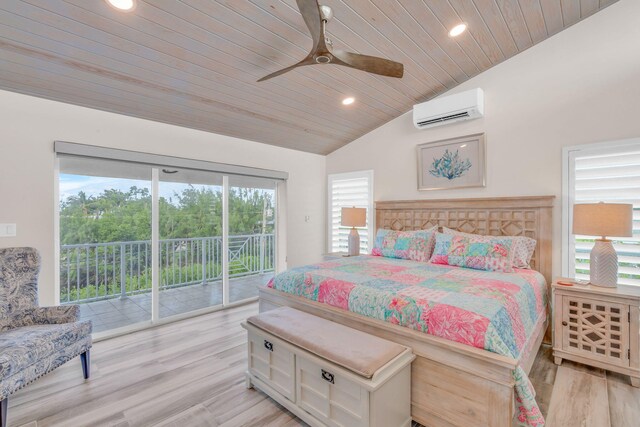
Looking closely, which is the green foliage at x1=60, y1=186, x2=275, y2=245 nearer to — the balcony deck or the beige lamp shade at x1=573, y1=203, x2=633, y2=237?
the balcony deck

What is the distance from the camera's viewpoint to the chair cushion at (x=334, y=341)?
5.56 ft

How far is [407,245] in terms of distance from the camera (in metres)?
3.73

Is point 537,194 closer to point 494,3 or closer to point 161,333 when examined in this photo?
point 494,3

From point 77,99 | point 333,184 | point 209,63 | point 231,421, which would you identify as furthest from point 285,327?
point 333,184

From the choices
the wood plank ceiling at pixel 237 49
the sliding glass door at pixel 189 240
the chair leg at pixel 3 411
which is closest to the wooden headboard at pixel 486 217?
the wood plank ceiling at pixel 237 49

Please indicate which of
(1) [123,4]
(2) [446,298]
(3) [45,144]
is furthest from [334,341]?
(3) [45,144]

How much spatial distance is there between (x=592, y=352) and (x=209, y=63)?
163 inches

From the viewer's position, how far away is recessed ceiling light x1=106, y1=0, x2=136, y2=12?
6.52 ft

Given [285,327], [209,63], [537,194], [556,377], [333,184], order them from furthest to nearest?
[333,184]
[537,194]
[209,63]
[556,377]
[285,327]

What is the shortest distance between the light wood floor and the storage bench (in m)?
0.21

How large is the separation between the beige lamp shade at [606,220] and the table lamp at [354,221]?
98.8 inches

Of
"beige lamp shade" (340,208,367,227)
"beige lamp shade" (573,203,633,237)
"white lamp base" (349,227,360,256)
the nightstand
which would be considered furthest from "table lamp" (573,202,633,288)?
"white lamp base" (349,227,360,256)

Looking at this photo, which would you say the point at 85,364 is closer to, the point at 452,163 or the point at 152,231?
the point at 152,231

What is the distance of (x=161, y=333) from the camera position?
343cm
